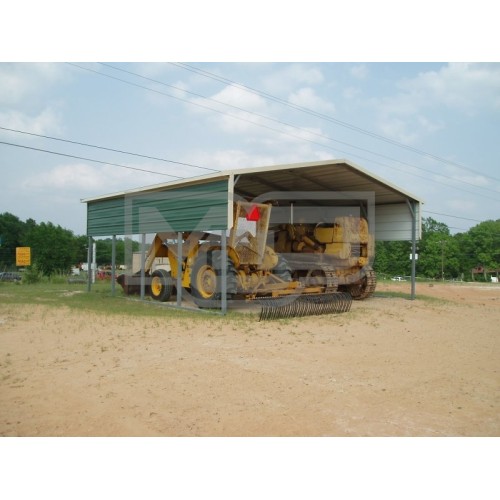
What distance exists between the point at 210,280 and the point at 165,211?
2.37m

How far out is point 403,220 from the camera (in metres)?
17.5

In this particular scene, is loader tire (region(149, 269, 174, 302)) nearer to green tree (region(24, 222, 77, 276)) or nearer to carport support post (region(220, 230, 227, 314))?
carport support post (region(220, 230, 227, 314))

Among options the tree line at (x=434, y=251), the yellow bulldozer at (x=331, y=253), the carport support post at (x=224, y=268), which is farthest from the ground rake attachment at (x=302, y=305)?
the tree line at (x=434, y=251)

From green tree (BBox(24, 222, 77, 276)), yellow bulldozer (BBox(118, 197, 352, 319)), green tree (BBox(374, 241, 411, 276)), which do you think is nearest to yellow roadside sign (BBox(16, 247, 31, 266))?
yellow bulldozer (BBox(118, 197, 352, 319))

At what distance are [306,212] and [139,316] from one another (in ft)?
26.5

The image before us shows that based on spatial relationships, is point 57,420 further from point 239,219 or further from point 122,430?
point 239,219

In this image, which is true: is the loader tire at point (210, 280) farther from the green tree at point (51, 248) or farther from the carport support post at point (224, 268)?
the green tree at point (51, 248)

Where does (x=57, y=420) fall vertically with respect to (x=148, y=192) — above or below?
below

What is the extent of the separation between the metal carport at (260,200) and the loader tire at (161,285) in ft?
4.88

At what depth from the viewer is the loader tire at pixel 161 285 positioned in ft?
47.7

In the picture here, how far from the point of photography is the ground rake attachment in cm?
1127

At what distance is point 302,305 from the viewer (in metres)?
11.9

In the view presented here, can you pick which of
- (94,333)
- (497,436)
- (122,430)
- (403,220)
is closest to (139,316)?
(94,333)

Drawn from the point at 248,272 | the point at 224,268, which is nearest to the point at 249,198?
the point at 248,272
